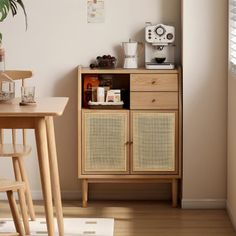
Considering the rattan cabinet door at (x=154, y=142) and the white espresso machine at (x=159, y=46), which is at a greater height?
the white espresso machine at (x=159, y=46)

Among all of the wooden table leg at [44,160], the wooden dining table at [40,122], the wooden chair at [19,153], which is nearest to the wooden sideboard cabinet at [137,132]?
the wooden chair at [19,153]

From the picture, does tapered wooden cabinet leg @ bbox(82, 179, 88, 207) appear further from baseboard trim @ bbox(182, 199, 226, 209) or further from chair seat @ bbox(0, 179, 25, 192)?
chair seat @ bbox(0, 179, 25, 192)

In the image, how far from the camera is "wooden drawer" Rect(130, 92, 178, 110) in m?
5.57

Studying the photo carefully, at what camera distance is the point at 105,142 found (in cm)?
560

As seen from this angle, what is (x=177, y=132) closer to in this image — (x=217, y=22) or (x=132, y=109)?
(x=132, y=109)

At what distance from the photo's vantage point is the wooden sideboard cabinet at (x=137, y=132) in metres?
5.57

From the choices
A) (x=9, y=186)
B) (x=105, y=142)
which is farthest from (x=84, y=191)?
(x=9, y=186)

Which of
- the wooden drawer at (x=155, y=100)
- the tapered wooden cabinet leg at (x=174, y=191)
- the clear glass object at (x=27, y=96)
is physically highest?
the clear glass object at (x=27, y=96)

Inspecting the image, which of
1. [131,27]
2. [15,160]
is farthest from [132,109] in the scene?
[15,160]

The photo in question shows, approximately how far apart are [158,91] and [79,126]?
619mm

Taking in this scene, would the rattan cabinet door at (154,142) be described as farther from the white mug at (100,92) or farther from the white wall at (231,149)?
the white wall at (231,149)

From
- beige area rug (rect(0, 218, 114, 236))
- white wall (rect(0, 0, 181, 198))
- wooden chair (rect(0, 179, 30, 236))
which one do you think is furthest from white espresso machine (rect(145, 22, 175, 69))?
wooden chair (rect(0, 179, 30, 236))

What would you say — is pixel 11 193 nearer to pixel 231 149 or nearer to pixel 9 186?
pixel 9 186

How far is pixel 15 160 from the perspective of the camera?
4898 millimetres
